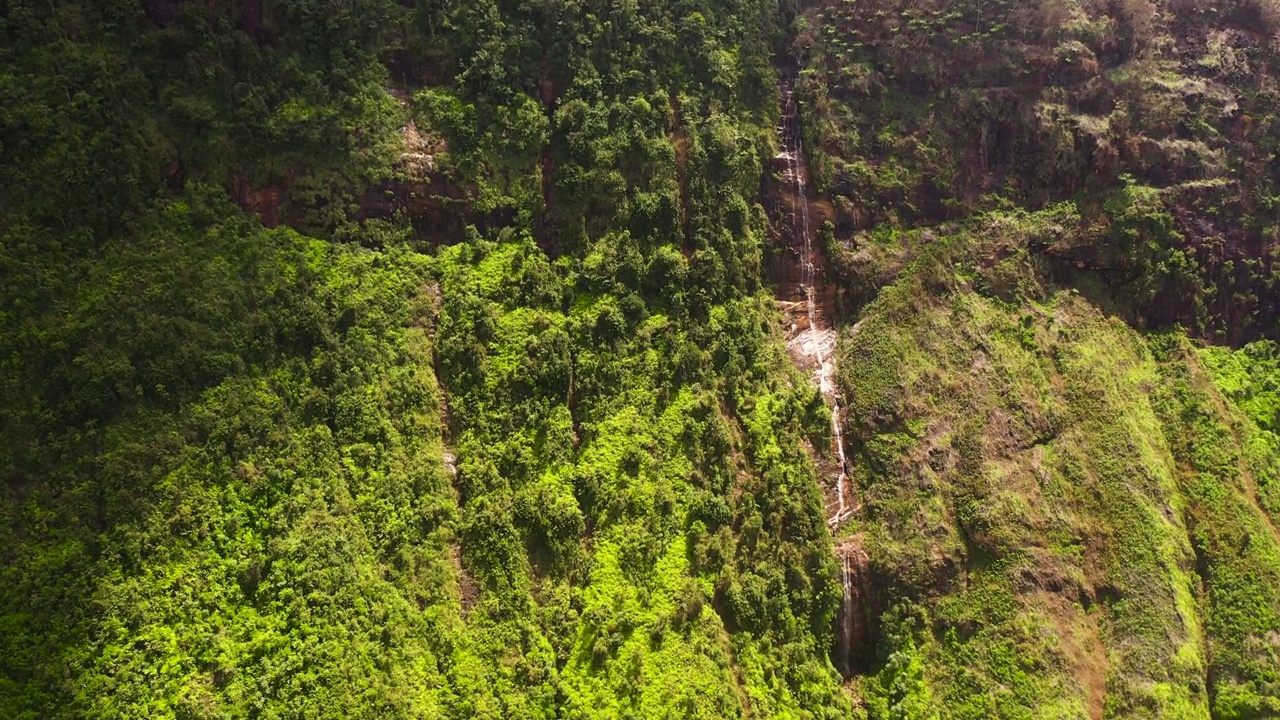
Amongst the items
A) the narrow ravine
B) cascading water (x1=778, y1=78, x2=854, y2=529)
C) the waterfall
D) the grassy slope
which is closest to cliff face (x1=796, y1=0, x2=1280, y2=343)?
cascading water (x1=778, y1=78, x2=854, y2=529)

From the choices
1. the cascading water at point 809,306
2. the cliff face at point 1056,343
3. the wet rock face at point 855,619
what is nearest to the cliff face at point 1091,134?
the cliff face at point 1056,343

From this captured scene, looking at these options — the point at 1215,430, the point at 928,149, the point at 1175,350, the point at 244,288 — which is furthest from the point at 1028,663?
the point at 244,288

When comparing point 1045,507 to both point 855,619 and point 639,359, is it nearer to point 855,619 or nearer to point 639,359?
point 855,619

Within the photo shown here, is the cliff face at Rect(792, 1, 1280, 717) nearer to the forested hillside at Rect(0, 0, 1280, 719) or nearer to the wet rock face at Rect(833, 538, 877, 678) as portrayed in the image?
the forested hillside at Rect(0, 0, 1280, 719)

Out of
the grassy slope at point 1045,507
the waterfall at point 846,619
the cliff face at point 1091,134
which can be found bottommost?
the waterfall at point 846,619

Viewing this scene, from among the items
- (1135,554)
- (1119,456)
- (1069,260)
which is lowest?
(1135,554)

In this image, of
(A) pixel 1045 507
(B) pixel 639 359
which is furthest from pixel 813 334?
(A) pixel 1045 507

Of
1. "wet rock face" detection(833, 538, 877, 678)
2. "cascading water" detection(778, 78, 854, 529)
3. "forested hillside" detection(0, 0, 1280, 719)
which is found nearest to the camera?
"forested hillside" detection(0, 0, 1280, 719)

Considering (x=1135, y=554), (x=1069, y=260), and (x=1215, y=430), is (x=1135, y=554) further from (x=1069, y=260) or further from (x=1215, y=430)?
(x=1069, y=260)

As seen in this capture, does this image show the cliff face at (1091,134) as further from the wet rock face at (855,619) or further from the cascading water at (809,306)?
the wet rock face at (855,619)
